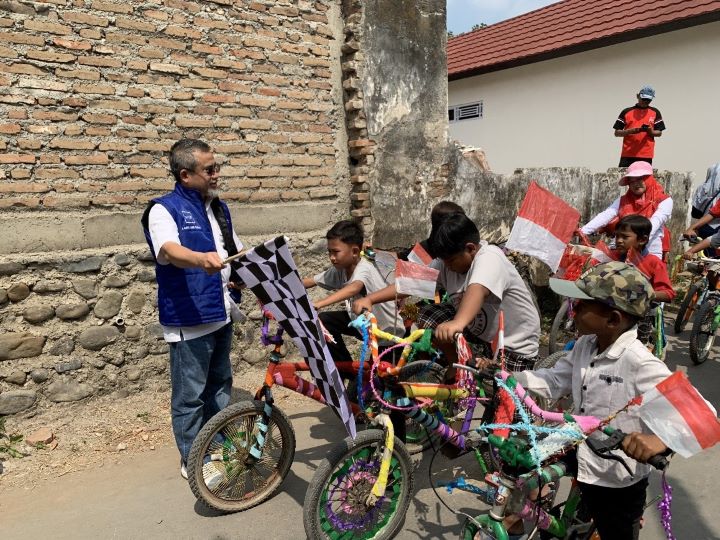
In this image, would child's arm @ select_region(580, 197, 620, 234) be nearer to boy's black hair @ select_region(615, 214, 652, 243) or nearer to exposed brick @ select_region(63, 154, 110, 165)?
boy's black hair @ select_region(615, 214, 652, 243)

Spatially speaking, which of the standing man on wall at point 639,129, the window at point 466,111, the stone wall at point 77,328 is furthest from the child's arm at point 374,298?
the window at point 466,111

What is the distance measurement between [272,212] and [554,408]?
286cm

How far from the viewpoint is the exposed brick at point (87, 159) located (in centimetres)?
388

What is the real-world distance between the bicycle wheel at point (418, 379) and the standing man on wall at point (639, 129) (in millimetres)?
6181

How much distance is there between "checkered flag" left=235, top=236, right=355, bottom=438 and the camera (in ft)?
8.46

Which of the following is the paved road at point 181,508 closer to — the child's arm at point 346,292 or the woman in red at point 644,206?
the child's arm at point 346,292

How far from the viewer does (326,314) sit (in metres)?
3.90

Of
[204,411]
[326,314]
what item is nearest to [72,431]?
[204,411]

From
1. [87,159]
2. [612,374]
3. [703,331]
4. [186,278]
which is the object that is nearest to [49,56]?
[87,159]

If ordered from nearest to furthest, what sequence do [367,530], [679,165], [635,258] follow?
1. [367,530]
2. [635,258]
3. [679,165]

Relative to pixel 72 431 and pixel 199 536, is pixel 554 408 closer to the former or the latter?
pixel 199 536

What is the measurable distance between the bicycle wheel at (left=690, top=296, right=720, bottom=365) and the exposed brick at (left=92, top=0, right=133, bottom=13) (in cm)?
549

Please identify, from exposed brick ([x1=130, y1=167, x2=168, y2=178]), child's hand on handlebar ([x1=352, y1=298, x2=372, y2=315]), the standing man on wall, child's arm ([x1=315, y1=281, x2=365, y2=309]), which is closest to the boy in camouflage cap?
child's hand on handlebar ([x1=352, y1=298, x2=372, y2=315])

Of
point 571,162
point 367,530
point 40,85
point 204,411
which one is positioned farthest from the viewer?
point 571,162
